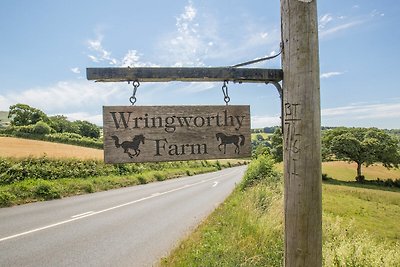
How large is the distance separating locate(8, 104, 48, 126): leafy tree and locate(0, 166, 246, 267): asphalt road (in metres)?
63.6

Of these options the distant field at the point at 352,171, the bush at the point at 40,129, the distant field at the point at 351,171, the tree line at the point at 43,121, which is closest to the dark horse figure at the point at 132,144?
the distant field at the point at 351,171

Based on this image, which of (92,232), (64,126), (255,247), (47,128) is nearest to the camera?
(255,247)

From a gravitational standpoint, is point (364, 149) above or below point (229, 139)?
A: below

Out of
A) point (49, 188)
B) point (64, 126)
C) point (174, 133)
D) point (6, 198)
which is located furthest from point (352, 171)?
point (174, 133)

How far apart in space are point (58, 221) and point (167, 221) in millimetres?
3531

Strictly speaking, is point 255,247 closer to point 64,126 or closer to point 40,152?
point 40,152

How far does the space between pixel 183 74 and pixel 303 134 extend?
104 centimetres

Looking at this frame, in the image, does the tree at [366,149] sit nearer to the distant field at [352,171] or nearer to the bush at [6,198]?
the distant field at [352,171]

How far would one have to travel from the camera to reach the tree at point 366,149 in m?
60.6

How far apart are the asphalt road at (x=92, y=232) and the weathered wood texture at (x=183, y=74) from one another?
498cm

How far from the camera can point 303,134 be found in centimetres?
224

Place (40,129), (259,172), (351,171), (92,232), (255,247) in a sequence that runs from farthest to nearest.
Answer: (351,171) → (40,129) → (259,172) → (92,232) → (255,247)

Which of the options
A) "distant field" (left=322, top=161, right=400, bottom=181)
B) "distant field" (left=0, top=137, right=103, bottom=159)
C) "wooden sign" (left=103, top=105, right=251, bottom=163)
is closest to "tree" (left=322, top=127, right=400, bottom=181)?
"distant field" (left=322, top=161, right=400, bottom=181)

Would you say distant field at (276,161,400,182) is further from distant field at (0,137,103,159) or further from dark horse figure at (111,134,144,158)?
dark horse figure at (111,134,144,158)
